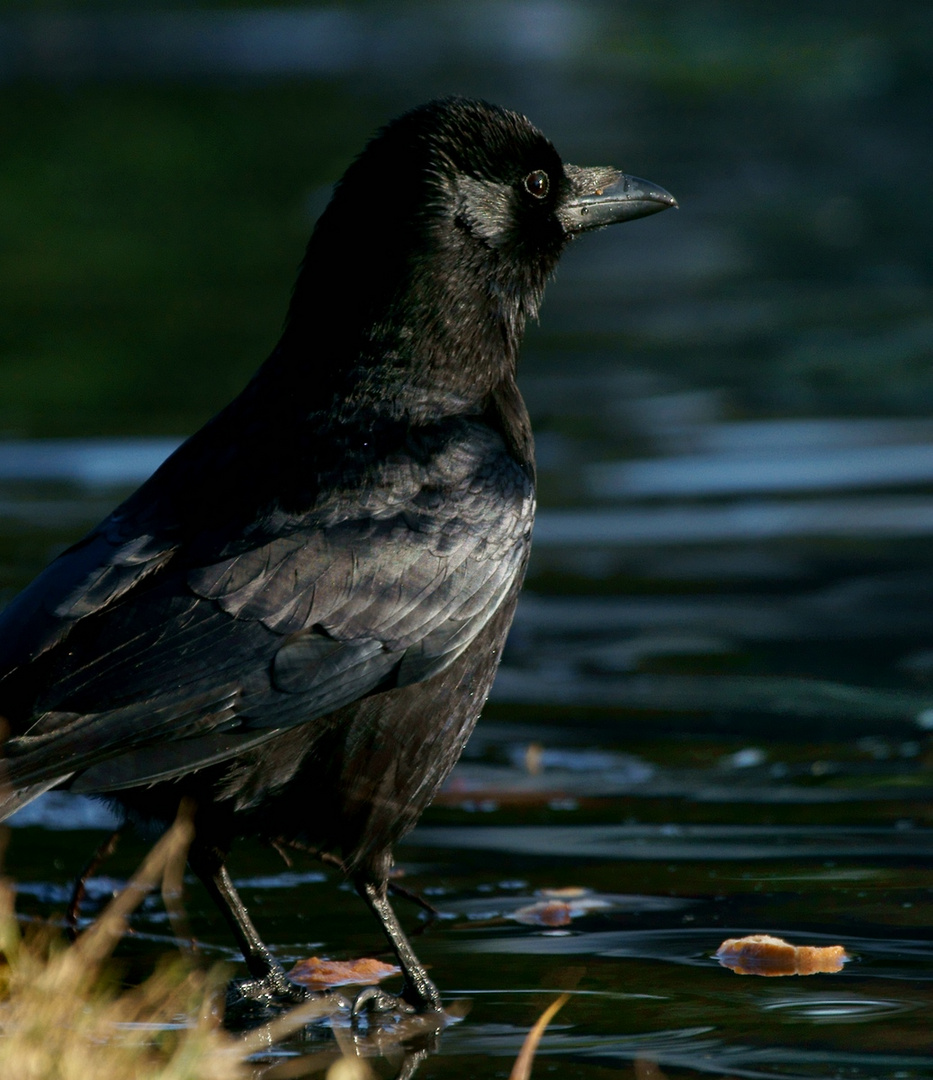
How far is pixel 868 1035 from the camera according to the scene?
15.1 feet

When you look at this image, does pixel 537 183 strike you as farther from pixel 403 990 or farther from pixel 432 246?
pixel 403 990

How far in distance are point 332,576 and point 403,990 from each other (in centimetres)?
104

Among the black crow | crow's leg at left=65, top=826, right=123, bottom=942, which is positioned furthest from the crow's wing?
crow's leg at left=65, top=826, right=123, bottom=942

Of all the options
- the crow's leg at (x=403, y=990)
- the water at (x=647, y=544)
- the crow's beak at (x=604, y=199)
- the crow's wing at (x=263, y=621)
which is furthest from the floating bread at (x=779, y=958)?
the crow's beak at (x=604, y=199)

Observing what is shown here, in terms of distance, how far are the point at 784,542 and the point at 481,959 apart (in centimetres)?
483

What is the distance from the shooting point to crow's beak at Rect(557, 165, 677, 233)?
6.27 m

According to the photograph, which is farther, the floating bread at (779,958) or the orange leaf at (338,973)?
the orange leaf at (338,973)

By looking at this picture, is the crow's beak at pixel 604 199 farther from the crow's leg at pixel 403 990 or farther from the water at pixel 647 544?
the crow's leg at pixel 403 990

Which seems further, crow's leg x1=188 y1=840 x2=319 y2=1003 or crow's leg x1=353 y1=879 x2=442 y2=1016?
crow's leg x1=188 y1=840 x2=319 y2=1003

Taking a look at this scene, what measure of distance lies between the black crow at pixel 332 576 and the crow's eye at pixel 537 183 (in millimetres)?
131

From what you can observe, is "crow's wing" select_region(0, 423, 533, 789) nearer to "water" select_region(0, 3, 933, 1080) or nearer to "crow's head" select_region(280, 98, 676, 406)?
"crow's head" select_region(280, 98, 676, 406)

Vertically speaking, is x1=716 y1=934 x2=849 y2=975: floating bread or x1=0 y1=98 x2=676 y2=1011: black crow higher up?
x1=0 y1=98 x2=676 y2=1011: black crow

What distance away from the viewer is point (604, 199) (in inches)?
251

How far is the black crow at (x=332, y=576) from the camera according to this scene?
15.7 feet
